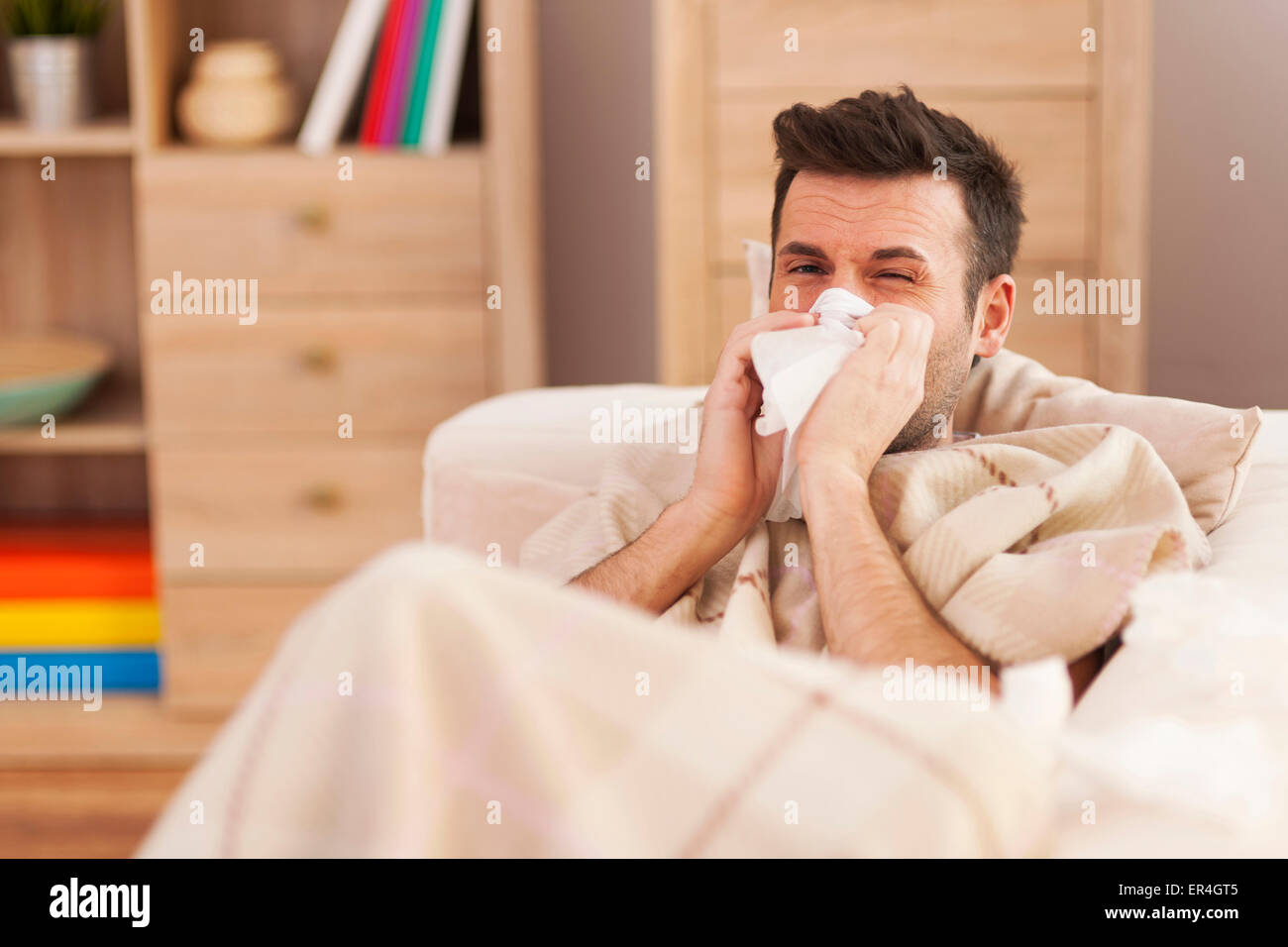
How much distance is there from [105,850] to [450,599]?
5.70ft

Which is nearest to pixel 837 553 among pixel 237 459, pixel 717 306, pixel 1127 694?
Answer: pixel 1127 694

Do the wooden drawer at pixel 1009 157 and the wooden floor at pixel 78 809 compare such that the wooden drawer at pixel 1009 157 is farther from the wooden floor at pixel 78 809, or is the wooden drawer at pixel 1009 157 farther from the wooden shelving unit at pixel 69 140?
the wooden floor at pixel 78 809

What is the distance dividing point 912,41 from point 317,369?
1042 millimetres

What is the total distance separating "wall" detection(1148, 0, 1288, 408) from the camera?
231cm

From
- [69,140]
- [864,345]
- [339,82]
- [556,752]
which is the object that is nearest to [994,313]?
[864,345]

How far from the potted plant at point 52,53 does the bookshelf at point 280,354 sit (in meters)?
0.05

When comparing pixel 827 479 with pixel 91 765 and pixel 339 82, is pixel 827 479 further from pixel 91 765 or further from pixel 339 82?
pixel 91 765

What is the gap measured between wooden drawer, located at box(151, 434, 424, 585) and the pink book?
486 millimetres

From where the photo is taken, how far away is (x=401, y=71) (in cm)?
204

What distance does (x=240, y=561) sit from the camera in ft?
7.06

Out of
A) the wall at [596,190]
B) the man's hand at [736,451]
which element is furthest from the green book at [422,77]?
the man's hand at [736,451]

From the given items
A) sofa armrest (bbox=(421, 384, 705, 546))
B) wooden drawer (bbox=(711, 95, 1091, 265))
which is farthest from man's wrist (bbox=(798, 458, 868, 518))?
wooden drawer (bbox=(711, 95, 1091, 265))
